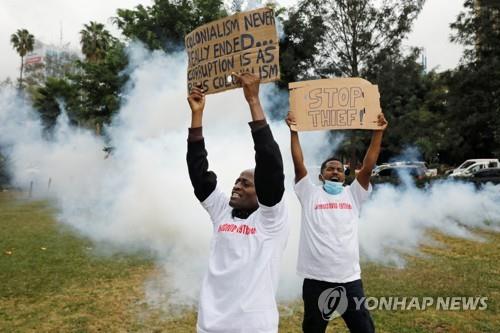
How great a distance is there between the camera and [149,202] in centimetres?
872

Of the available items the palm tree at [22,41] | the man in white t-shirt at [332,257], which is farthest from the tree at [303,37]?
the palm tree at [22,41]

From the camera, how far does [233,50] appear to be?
9.40ft

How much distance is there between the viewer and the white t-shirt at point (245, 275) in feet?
6.59

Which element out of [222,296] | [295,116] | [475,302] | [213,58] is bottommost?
[475,302]

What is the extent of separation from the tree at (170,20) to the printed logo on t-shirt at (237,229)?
1398 centimetres

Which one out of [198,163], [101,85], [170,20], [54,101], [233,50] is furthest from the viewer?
[54,101]

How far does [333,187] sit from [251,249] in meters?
1.74

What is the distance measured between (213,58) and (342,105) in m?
1.49

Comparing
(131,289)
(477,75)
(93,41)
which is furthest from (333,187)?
(93,41)

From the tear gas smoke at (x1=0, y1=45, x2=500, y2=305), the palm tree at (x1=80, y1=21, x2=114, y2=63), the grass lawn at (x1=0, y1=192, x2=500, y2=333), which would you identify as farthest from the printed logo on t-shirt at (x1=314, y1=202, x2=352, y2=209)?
the palm tree at (x1=80, y1=21, x2=114, y2=63)

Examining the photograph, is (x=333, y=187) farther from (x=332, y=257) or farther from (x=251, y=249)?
(x=251, y=249)

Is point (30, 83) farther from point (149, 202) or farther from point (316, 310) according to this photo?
point (316, 310)

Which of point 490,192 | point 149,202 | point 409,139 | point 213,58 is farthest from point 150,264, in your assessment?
point 409,139

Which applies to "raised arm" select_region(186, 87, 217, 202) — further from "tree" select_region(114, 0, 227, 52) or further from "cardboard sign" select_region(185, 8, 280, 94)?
"tree" select_region(114, 0, 227, 52)
